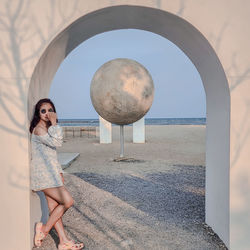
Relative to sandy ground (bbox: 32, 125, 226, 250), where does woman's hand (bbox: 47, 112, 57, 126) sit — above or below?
above

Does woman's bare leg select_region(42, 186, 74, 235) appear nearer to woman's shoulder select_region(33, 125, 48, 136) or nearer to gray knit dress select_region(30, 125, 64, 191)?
gray knit dress select_region(30, 125, 64, 191)

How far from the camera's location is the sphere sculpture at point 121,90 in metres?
9.93

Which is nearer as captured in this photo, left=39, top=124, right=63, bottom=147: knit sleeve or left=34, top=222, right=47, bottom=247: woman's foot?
left=39, top=124, right=63, bottom=147: knit sleeve

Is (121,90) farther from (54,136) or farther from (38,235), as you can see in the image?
(38,235)

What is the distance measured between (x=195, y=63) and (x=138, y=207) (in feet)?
9.79

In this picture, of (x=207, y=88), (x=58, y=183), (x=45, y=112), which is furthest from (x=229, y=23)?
(x=58, y=183)

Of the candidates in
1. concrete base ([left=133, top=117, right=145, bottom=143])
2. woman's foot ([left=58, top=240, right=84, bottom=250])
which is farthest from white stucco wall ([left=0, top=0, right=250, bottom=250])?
concrete base ([left=133, top=117, right=145, bottom=143])

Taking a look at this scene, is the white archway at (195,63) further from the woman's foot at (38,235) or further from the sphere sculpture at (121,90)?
the sphere sculpture at (121,90)

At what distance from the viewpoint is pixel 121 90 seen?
988 cm

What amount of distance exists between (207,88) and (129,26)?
64.2 inches

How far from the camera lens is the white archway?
137 inches

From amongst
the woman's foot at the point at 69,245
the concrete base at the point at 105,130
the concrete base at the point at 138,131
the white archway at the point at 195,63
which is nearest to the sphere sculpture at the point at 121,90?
the concrete base at the point at 105,130

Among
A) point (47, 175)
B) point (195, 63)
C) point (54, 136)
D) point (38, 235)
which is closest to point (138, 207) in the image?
point (38, 235)

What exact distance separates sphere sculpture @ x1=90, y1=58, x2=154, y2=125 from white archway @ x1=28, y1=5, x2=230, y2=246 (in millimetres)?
5545
